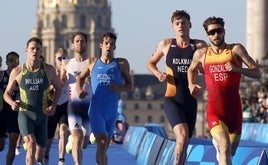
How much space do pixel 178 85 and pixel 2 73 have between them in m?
4.23

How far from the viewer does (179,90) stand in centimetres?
1379

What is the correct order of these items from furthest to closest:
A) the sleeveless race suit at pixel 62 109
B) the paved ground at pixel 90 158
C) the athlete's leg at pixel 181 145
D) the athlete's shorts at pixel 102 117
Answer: the paved ground at pixel 90 158
the sleeveless race suit at pixel 62 109
the athlete's shorts at pixel 102 117
the athlete's leg at pixel 181 145

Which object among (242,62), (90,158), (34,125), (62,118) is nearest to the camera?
(242,62)

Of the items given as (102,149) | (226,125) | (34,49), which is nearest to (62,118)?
(102,149)

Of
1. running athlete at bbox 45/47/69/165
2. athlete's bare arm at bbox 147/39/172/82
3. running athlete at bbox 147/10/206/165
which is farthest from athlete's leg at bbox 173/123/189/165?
running athlete at bbox 45/47/69/165

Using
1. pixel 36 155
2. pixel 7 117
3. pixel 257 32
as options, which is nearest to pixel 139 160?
pixel 7 117

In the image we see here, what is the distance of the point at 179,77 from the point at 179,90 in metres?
0.14

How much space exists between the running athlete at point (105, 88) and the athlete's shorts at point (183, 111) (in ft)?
3.04

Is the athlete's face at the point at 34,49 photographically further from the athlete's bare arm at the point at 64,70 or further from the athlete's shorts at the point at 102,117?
the athlete's bare arm at the point at 64,70

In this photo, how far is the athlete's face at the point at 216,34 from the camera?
11930 mm

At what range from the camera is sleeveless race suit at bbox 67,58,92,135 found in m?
15.8

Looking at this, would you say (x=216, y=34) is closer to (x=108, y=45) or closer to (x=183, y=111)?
(x=183, y=111)

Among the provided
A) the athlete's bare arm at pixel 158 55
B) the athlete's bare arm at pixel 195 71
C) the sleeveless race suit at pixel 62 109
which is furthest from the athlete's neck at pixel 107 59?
the sleeveless race suit at pixel 62 109

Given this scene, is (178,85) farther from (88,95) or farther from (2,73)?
(2,73)
